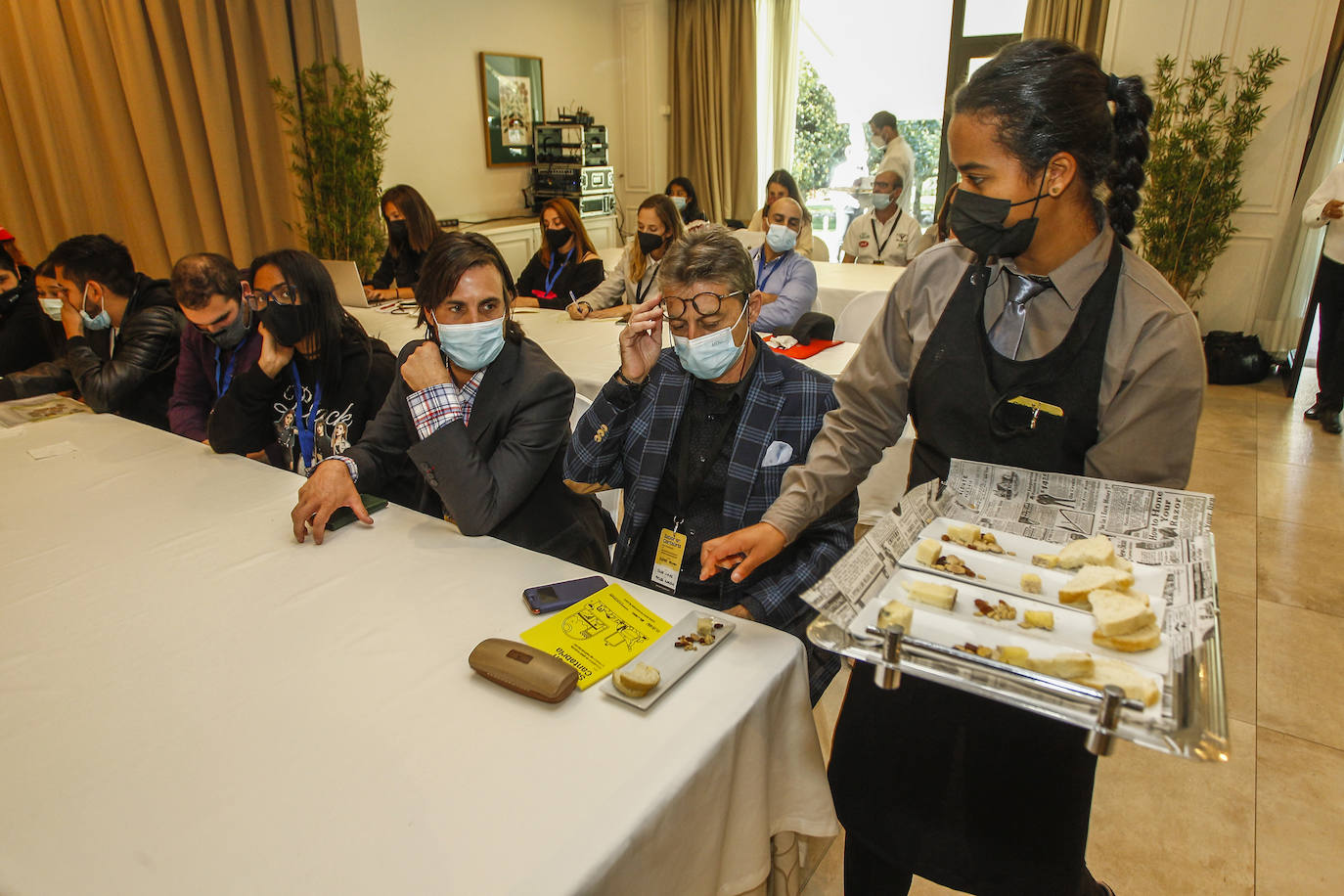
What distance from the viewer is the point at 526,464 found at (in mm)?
1762

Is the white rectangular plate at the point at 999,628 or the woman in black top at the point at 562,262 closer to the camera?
the white rectangular plate at the point at 999,628

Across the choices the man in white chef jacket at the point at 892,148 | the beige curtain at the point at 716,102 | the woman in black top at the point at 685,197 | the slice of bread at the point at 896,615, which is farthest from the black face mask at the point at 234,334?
the beige curtain at the point at 716,102

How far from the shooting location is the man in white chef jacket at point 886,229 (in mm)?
5598

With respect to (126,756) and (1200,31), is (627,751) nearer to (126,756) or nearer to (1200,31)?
(126,756)

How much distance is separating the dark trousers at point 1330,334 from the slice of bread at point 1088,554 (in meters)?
4.68

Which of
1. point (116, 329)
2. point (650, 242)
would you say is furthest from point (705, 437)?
point (650, 242)

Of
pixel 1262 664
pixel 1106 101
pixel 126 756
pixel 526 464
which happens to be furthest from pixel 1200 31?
pixel 126 756

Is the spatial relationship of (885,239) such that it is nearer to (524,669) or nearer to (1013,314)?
(1013,314)

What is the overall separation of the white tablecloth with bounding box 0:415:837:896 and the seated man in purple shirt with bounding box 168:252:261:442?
0.97 meters

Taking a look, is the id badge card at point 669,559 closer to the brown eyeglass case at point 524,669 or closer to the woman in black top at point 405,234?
the brown eyeglass case at point 524,669

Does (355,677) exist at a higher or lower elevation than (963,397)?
lower

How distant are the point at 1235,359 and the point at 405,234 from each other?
18.4 feet

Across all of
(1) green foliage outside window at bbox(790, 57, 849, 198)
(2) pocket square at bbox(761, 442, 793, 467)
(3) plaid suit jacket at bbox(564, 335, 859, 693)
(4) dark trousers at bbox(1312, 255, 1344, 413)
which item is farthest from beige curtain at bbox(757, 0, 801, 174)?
(2) pocket square at bbox(761, 442, 793, 467)

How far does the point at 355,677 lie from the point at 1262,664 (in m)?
2.77
